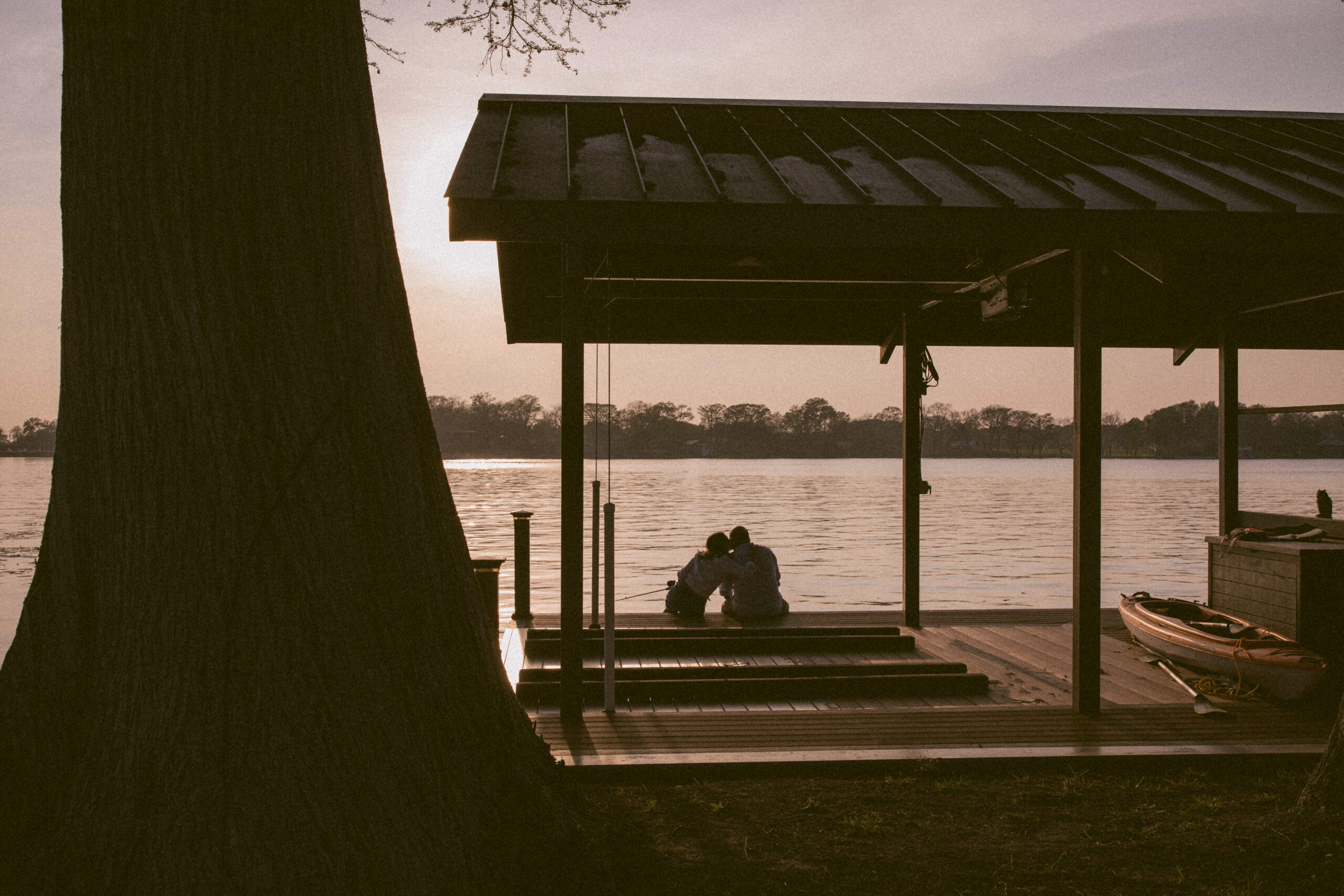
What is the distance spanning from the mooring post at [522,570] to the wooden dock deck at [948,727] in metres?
2.32

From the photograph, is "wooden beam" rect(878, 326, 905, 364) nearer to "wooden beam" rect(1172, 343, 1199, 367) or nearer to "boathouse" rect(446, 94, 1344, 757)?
"boathouse" rect(446, 94, 1344, 757)

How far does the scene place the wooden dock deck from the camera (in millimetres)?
5293

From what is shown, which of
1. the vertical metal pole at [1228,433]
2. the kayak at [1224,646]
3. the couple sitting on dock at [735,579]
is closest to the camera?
the kayak at [1224,646]

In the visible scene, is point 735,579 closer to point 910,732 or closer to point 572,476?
point 910,732

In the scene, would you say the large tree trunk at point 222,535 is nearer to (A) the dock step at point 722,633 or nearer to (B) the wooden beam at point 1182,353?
(A) the dock step at point 722,633

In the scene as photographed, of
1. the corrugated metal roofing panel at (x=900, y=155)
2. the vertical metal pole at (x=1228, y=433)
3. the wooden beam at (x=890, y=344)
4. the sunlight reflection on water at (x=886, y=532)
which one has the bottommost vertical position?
the sunlight reflection on water at (x=886, y=532)

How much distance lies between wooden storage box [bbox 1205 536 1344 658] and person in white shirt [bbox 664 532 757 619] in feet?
14.9

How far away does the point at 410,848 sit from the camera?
291cm

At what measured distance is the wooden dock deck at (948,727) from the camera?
5293mm

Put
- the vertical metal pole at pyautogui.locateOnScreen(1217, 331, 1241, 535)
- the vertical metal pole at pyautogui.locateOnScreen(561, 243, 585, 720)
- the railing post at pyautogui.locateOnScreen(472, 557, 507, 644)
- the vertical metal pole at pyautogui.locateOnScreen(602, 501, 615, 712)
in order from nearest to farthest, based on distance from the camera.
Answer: the vertical metal pole at pyautogui.locateOnScreen(561, 243, 585, 720) < the vertical metal pole at pyautogui.locateOnScreen(602, 501, 615, 712) < the railing post at pyautogui.locateOnScreen(472, 557, 507, 644) < the vertical metal pole at pyautogui.locateOnScreen(1217, 331, 1241, 535)

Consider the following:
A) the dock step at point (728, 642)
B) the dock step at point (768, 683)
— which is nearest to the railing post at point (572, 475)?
the dock step at point (768, 683)

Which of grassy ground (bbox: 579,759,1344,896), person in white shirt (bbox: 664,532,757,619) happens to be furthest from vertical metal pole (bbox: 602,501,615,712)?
person in white shirt (bbox: 664,532,757,619)

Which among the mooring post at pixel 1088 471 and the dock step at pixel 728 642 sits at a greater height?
the mooring post at pixel 1088 471

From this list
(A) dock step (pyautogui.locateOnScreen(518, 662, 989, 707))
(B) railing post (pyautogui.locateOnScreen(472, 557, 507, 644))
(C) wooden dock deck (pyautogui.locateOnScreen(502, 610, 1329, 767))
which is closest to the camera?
(C) wooden dock deck (pyautogui.locateOnScreen(502, 610, 1329, 767))
